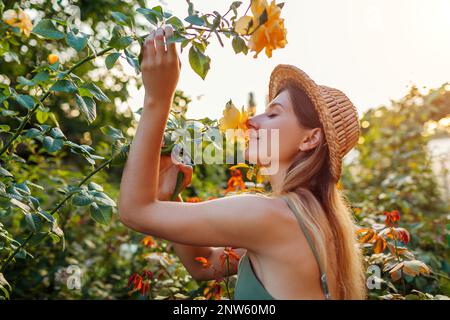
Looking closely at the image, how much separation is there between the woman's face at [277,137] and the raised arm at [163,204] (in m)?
0.23

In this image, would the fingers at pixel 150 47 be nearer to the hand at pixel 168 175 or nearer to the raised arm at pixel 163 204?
the raised arm at pixel 163 204

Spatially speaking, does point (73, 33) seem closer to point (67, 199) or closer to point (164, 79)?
point (164, 79)

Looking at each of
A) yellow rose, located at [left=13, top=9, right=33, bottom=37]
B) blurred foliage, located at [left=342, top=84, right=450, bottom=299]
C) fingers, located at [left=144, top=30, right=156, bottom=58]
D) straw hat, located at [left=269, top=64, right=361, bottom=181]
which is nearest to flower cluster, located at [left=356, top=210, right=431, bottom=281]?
straw hat, located at [left=269, top=64, right=361, bottom=181]

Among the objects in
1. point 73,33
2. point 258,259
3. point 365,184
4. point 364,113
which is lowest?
point 258,259

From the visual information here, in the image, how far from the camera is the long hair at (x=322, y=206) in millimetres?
1206

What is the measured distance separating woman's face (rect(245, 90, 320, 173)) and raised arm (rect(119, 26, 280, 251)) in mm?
226

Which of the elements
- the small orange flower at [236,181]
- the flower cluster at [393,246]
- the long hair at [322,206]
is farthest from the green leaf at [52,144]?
the flower cluster at [393,246]

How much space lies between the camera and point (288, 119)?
4.40 feet

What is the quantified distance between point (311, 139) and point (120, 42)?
1.82 feet

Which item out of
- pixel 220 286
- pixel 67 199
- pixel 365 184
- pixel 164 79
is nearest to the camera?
pixel 164 79

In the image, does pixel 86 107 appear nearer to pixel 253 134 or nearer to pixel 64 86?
pixel 64 86
